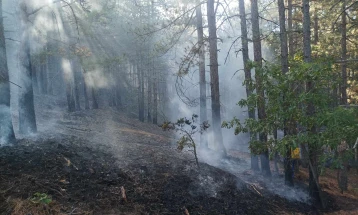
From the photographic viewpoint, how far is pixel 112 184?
7.96 meters

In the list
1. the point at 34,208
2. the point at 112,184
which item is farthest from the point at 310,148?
the point at 34,208

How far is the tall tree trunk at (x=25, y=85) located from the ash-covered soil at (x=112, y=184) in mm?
728

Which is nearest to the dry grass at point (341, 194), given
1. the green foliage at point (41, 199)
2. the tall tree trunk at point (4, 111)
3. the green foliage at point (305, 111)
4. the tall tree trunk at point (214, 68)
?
the green foliage at point (305, 111)

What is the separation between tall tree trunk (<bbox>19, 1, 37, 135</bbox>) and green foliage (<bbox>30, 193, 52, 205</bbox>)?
5206 mm

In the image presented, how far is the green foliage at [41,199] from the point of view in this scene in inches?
240

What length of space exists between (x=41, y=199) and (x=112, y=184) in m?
2.15

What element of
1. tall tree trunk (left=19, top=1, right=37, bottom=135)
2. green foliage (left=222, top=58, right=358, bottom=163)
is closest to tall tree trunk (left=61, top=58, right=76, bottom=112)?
tall tree trunk (left=19, top=1, right=37, bottom=135)

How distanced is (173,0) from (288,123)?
12.7 metres

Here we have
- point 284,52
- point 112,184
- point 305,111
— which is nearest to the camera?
point 112,184

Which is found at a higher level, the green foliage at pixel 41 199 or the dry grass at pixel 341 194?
the green foliage at pixel 41 199

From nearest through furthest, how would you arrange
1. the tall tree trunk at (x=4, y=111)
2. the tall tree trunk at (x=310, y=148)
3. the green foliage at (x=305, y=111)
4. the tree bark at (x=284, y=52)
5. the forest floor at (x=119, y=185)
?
the forest floor at (x=119, y=185) → the green foliage at (x=305, y=111) → the tall tree trunk at (x=4, y=111) → the tall tree trunk at (x=310, y=148) → the tree bark at (x=284, y=52)

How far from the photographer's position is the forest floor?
664 cm

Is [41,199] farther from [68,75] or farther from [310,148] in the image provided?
[68,75]

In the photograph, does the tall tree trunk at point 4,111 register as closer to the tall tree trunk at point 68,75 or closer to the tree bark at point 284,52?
the tree bark at point 284,52
